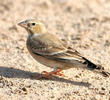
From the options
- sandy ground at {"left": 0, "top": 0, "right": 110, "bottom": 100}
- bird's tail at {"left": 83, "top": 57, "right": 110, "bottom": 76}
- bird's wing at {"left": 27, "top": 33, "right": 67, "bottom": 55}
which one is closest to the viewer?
sandy ground at {"left": 0, "top": 0, "right": 110, "bottom": 100}

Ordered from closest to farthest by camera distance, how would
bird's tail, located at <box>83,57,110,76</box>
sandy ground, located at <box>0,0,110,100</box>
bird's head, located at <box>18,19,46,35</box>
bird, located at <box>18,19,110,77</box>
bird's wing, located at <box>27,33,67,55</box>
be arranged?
sandy ground, located at <box>0,0,110,100</box> < bird's tail, located at <box>83,57,110,76</box> < bird, located at <box>18,19,110,77</box> < bird's wing, located at <box>27,33,67,55</box> < bird's head, located at <box>18,19,46,35</box>

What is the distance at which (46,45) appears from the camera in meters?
8.84

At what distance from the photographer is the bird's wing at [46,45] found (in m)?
8.69

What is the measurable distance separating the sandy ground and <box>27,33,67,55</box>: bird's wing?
619mm

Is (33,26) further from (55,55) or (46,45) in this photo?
(55,55)

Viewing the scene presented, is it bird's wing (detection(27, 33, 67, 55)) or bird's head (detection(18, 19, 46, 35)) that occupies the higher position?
bird's head (detection(18, 19, 46, 35))

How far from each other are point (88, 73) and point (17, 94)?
7.05ft

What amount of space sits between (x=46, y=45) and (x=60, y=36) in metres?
3.17

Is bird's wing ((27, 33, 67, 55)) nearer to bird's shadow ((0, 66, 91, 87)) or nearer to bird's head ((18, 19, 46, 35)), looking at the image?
bird's head ((18, 19, 46, 35))

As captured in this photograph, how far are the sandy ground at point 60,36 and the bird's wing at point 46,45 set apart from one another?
619mm

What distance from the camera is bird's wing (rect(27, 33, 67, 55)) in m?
8.69

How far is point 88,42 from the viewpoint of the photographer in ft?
37.1

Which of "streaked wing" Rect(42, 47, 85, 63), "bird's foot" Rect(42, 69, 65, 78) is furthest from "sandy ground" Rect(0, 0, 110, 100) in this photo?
"streaked wing" Rect(42, 47, 85, 63)

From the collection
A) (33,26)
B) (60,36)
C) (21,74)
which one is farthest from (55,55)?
(60,36)
